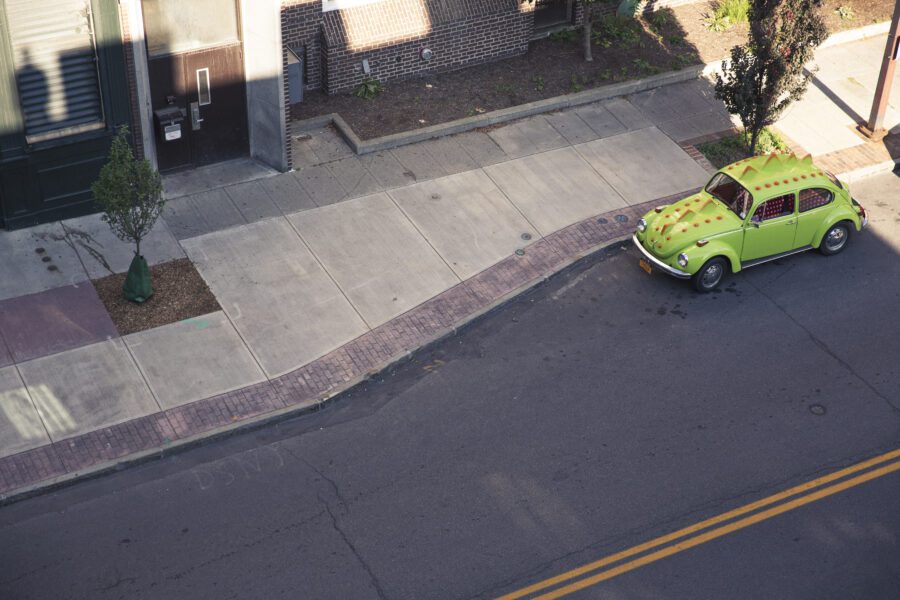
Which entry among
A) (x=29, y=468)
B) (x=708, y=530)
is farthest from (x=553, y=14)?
(x=29, y=468)

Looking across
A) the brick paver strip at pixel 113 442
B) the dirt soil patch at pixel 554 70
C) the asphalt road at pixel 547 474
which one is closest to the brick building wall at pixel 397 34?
the dirt soil patch at pixel 554 70

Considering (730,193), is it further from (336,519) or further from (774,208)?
(336,519)

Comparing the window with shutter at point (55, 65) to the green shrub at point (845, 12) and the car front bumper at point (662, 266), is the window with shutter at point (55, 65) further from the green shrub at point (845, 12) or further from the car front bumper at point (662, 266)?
the green shrub at point (845, 12)

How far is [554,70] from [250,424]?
36.4 ft

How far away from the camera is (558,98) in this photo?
2172cm

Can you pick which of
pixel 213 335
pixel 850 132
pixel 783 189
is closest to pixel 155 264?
pixel 213 335

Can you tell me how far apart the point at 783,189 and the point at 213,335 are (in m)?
9.10

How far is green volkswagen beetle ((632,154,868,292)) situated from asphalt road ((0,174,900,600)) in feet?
2.08

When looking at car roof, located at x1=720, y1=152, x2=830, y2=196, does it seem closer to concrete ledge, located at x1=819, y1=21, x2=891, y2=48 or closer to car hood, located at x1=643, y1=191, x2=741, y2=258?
car hood, located at x1=643, y1=191, x2=741, y2=258

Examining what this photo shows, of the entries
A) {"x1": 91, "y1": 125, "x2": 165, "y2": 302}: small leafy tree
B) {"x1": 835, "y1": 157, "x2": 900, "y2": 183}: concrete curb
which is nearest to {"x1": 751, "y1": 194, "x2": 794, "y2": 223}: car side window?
{"x1": 835, "y1": 157, "x2": 900, "y2": 183}: concrete curb

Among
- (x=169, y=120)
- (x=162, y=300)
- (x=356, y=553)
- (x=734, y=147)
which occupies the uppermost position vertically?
(x=169, y=120)

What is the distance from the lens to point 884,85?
21.3m

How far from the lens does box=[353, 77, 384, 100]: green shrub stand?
70.2ft

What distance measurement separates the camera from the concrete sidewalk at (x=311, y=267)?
49.1 ft
